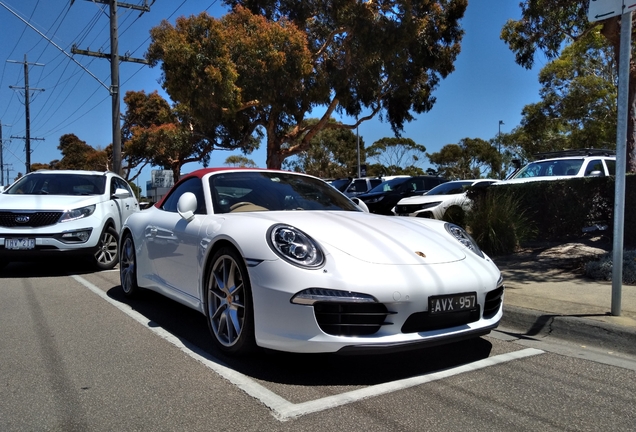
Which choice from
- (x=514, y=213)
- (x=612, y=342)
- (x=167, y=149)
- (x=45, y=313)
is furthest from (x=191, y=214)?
(x=167, y=149)

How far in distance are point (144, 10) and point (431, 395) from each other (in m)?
21.2

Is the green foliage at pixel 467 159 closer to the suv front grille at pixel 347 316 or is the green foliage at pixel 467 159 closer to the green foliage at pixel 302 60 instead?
the green foliage at pixel 302 60

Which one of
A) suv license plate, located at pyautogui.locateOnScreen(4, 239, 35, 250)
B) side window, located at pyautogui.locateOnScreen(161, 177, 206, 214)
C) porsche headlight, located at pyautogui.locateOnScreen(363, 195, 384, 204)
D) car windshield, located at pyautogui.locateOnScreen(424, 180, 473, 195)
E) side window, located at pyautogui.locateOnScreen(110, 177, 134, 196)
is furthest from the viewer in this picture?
porsche headlight, located at pyautogui.locateOnScreen(363, 195, 384, 204)

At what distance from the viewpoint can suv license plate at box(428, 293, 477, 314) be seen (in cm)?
331

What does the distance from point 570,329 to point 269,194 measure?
286 cm

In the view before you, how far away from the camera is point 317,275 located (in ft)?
10.6

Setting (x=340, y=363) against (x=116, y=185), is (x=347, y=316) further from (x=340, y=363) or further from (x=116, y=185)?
(x=116, y=185)

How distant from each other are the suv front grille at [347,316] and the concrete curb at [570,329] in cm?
216

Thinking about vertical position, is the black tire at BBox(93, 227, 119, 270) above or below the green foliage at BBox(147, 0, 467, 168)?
below

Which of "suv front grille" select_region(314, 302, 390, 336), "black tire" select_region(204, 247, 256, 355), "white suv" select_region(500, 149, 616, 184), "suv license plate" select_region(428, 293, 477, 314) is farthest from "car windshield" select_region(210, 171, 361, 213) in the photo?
"white suv" select_region(500, 149, 616, 184)

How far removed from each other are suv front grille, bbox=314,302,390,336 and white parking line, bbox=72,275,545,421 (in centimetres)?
38

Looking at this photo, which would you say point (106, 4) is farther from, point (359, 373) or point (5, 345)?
point (359, 373)

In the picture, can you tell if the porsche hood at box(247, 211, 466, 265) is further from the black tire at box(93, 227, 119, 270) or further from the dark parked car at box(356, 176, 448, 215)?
the dark parked car at box(356, 176, 448, 215)

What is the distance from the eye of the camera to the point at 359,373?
3.58 meters
